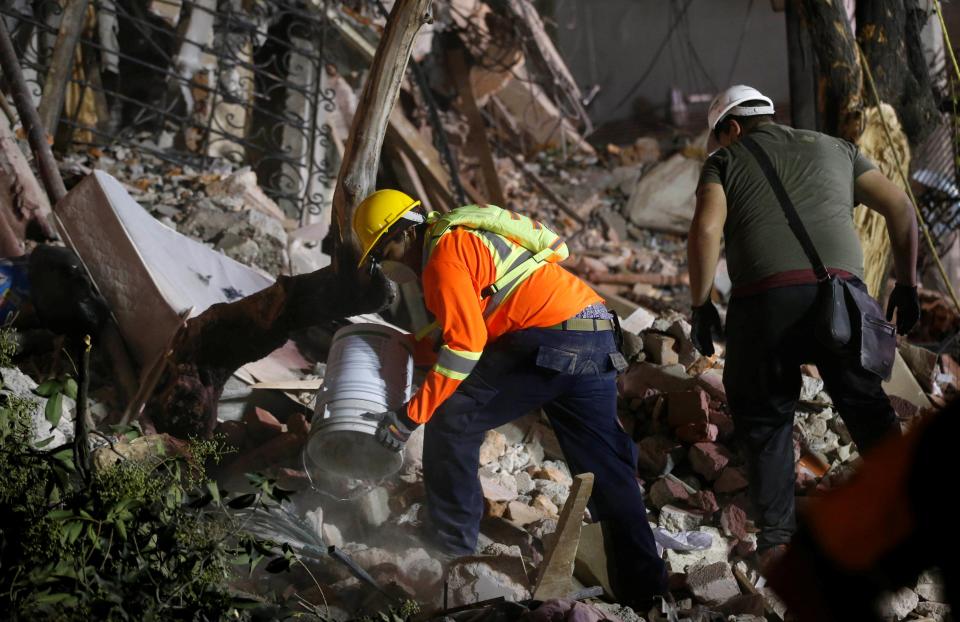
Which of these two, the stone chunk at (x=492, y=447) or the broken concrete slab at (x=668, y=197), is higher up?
the stone chunk at (x=492, y=447)

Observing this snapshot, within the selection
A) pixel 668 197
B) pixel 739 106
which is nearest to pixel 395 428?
pixel 739 106

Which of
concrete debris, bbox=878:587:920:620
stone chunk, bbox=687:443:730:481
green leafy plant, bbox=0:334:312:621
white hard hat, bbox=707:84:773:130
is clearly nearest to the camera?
green leafy plant, bbox=0:334:312:621

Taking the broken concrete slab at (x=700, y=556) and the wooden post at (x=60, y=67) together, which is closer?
the broken concrete slab at (x=700, y=556)

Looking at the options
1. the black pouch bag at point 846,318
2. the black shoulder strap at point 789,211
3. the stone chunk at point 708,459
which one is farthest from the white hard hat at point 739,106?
the stone chunk at point 708,459

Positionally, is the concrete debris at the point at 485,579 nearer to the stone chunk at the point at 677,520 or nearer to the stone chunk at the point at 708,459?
the stone chunk at the point at 677,520

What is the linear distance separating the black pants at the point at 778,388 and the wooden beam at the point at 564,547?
1.91 feet

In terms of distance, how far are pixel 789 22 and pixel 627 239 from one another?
466 cm

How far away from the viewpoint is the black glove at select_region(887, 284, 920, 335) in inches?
115

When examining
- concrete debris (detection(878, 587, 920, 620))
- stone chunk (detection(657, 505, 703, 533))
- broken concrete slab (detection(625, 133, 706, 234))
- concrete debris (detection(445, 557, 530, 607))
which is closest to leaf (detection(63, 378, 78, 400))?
concrete debris (detection(445, 557, 530, 607))

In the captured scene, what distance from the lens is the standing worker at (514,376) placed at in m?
2.77

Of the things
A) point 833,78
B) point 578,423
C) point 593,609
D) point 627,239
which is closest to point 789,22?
point 833,78

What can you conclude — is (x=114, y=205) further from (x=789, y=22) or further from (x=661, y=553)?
(x=789, y=22)

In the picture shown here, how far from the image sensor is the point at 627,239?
859 centimetres

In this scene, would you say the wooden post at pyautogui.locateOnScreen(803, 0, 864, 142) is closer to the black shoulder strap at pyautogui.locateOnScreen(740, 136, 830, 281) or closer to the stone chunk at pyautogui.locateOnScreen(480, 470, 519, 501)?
the black shoulder strap at pyautogui.locateOnScreen(740, 136, 830, 281)
